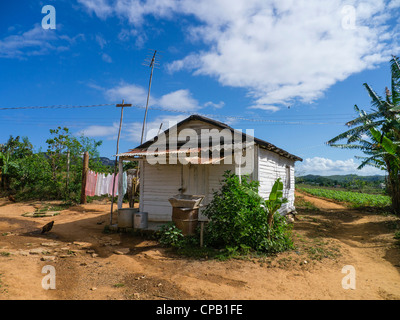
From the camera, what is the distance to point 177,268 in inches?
238

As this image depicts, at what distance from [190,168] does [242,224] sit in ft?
9.99

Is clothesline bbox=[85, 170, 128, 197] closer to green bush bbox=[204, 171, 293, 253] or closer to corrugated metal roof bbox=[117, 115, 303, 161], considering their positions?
corrugated metal roof bbox=[117, 115, 303, 161]

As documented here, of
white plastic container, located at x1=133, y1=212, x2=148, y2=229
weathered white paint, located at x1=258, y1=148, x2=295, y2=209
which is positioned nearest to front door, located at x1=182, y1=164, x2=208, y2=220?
white plastic container, located at x1=133, y1=212, x2=148, y2=229

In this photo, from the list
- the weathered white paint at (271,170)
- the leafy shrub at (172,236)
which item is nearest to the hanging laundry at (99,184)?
the leafy shrub at (172,236)

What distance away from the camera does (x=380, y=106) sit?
12445mm

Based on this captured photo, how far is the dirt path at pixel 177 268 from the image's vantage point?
15.5 feet

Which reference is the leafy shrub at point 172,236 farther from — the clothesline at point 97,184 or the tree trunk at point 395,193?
the tree trunk at point 395,193

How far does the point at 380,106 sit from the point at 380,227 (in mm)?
5914

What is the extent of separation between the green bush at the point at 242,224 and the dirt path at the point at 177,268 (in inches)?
20.5
